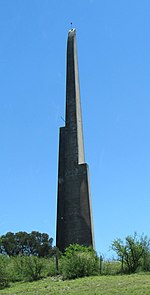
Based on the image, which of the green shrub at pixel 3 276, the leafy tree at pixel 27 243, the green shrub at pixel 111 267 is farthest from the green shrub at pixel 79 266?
the leafy tree at pixel 27 243

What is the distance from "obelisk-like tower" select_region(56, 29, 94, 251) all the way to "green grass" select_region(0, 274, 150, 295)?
338 inches

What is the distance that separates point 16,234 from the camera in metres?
52.7

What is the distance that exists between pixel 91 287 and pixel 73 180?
13.5 m

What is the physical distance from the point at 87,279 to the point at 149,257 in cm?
352

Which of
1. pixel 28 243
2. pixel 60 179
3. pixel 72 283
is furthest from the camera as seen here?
pixel 28 243

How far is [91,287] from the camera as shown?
1593cm

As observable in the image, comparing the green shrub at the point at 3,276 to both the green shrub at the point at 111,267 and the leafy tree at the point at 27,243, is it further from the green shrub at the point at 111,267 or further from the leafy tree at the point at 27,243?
the leafy tree at the point at 27,243

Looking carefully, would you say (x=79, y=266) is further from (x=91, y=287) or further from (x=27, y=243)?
(x=27, y=243)

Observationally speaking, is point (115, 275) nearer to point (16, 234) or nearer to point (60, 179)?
point (60, 179)

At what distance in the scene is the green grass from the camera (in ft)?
48.5

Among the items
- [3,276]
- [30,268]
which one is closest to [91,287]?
[30,268]

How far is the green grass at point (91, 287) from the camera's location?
1478cm

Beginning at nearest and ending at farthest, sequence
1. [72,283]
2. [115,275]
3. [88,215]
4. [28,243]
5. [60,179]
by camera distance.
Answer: [72,283], [115,275], [88,215], [60,179], [28,243]

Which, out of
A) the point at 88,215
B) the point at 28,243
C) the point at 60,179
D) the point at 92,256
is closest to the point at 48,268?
the point at 92,256
